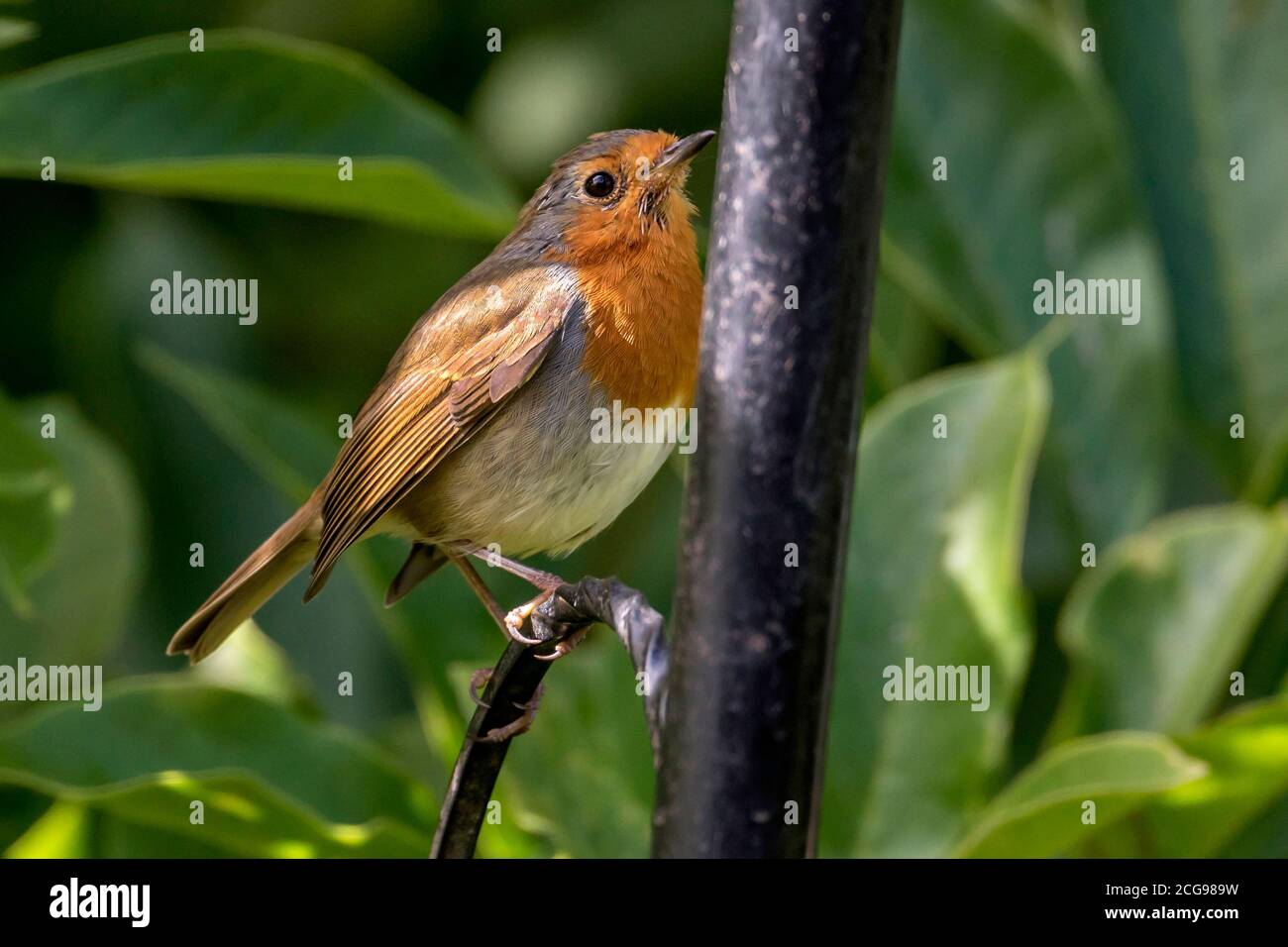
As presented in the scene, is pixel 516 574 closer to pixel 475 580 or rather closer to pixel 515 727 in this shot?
pixel 475 580

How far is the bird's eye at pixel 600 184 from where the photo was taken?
301cm

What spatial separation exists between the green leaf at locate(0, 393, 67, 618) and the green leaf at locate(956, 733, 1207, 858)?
1789 millimetres

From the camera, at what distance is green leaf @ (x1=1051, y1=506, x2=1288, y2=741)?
3.40 m

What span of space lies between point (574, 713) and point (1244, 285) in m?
2.09

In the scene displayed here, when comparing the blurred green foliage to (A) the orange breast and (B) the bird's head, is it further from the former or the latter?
(A) the orange breast

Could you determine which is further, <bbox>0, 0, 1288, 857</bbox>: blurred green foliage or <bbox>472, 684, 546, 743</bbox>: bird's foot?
<bbox>0, 0, 1288, 857</bbox>: blurred green foliage

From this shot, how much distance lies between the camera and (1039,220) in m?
4.15

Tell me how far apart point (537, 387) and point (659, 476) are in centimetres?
152

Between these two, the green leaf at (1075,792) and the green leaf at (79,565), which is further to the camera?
the green leaf at (79,565)

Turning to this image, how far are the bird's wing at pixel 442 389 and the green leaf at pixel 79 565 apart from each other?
764 millimetres

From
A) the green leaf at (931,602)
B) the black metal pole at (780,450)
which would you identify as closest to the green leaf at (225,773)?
the green leaf at (931,602)

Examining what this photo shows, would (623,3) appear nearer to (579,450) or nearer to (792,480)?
(579,450)

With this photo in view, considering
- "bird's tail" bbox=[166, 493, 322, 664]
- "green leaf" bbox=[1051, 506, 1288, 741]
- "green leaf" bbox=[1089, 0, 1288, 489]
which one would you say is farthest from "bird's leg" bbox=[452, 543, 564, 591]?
"green leaf" bbox=[1089, 0, 1288, 489]

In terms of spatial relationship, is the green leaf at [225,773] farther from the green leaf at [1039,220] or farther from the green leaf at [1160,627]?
Answer: the green leaf at [1039,220]
